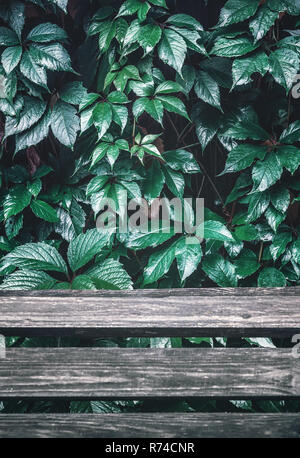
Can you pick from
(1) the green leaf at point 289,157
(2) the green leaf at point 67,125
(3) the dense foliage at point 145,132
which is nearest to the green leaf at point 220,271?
(3) the dense foliage at point 145,132

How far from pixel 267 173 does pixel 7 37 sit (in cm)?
89

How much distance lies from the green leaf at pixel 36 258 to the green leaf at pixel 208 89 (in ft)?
2.17

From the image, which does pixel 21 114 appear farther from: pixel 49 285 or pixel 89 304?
pixel 89 304

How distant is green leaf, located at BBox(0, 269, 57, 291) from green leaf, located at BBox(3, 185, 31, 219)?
0.22m

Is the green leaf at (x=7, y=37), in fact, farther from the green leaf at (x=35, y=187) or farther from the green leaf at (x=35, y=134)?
the green leaf at (x=35, y=187)

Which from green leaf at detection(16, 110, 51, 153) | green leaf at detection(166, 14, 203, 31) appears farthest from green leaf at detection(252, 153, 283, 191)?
green leaf at detection(16, 110, 51, 153)

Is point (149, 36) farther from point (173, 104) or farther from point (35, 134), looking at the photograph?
point (35, 134)

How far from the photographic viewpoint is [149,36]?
122 cm

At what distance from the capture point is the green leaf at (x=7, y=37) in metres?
1.30

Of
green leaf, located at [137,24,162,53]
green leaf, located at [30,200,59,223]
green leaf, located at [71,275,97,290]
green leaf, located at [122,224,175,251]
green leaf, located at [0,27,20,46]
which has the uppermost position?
green leaf, located at [0,27,20,46]

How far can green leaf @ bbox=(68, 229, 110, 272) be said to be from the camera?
4.27 feet

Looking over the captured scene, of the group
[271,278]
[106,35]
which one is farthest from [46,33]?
[271,278]

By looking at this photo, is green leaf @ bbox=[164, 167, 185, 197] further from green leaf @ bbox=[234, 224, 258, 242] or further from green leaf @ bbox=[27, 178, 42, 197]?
green leaf @ bbox=[27, 178, 42, 197]

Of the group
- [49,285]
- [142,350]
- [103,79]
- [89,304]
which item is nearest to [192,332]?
[142,350]
